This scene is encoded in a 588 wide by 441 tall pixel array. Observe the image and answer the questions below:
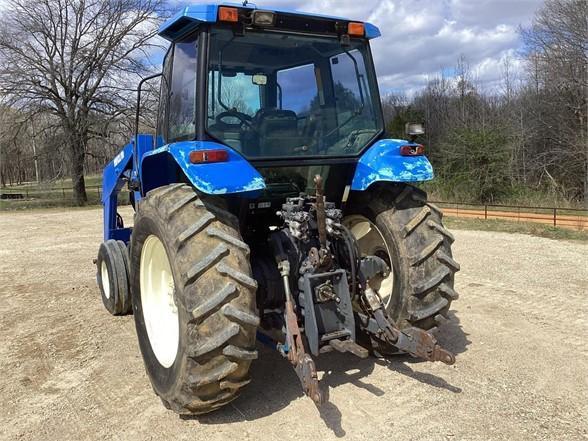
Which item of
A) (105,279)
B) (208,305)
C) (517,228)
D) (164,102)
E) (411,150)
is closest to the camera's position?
(208,305)

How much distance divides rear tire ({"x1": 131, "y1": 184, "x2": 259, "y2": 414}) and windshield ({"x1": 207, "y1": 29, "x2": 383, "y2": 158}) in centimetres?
73

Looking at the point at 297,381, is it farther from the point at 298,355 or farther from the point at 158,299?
the point at 158,299

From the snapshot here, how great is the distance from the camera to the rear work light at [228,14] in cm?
339

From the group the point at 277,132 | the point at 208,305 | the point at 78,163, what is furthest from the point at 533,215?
the point at 78,163

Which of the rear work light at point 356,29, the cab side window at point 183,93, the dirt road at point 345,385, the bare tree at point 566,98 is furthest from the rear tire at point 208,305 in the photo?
the bare tree at point 566,98

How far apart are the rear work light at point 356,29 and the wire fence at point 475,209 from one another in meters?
4.07

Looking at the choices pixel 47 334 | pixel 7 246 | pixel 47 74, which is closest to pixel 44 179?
pixel 47 74

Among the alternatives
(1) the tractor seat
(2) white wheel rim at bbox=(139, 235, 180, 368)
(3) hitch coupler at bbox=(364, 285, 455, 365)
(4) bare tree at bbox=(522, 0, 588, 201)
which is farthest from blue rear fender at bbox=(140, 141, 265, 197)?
(4) bare tree at bbox=(522, 0, 588, 201)

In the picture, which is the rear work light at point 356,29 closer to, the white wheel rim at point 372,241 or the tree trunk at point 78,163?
the white wheel rim at point 372,241

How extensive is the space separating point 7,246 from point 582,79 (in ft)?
74.7

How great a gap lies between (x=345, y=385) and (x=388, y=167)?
1.55 metres

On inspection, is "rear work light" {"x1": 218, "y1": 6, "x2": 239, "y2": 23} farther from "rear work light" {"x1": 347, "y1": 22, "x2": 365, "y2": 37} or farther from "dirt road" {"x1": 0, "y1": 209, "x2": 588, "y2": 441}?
"dirt road" {"x1": 0, "y1": 209, "x2": 588, "y2": 441}

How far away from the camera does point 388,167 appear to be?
368 centimetres

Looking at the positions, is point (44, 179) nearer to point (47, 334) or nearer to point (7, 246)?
point (7, 246)
